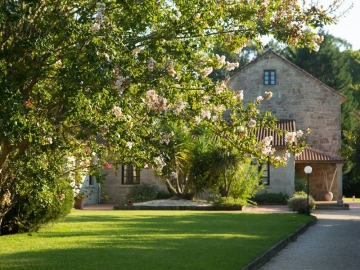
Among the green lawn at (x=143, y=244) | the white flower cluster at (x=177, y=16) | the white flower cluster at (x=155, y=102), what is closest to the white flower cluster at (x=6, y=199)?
the green lawn at (x=143, y=244)

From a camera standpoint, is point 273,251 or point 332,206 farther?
point 332,206

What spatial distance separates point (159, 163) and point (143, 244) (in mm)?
4790

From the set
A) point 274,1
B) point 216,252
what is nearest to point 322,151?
point 216,252

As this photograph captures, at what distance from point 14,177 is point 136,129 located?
4.32m

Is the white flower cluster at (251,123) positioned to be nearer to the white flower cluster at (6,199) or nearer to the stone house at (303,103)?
the white flower cluster at (6,199)

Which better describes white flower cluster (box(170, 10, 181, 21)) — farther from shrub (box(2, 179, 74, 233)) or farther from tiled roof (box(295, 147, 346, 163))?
tiled roof (box(295, 147, 346, 163))

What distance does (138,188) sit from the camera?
38.5m

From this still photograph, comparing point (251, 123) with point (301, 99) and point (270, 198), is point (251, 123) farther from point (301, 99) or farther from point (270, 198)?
point (301, 99)

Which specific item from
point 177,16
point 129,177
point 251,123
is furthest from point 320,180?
point 177,16

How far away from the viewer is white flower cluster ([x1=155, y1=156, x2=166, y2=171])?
11058mm

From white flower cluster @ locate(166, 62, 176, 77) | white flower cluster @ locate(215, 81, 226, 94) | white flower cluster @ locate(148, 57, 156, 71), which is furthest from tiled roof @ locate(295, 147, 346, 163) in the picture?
white flower cluster @ locate(148, 57, 156, 71)

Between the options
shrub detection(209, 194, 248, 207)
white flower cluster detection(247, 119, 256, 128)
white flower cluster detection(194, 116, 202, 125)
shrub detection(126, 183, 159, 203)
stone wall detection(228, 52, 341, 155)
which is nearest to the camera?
white flower cluster detection(194, 116, 202, 125)

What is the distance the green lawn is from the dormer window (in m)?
22.4

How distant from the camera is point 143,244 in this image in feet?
50.8
